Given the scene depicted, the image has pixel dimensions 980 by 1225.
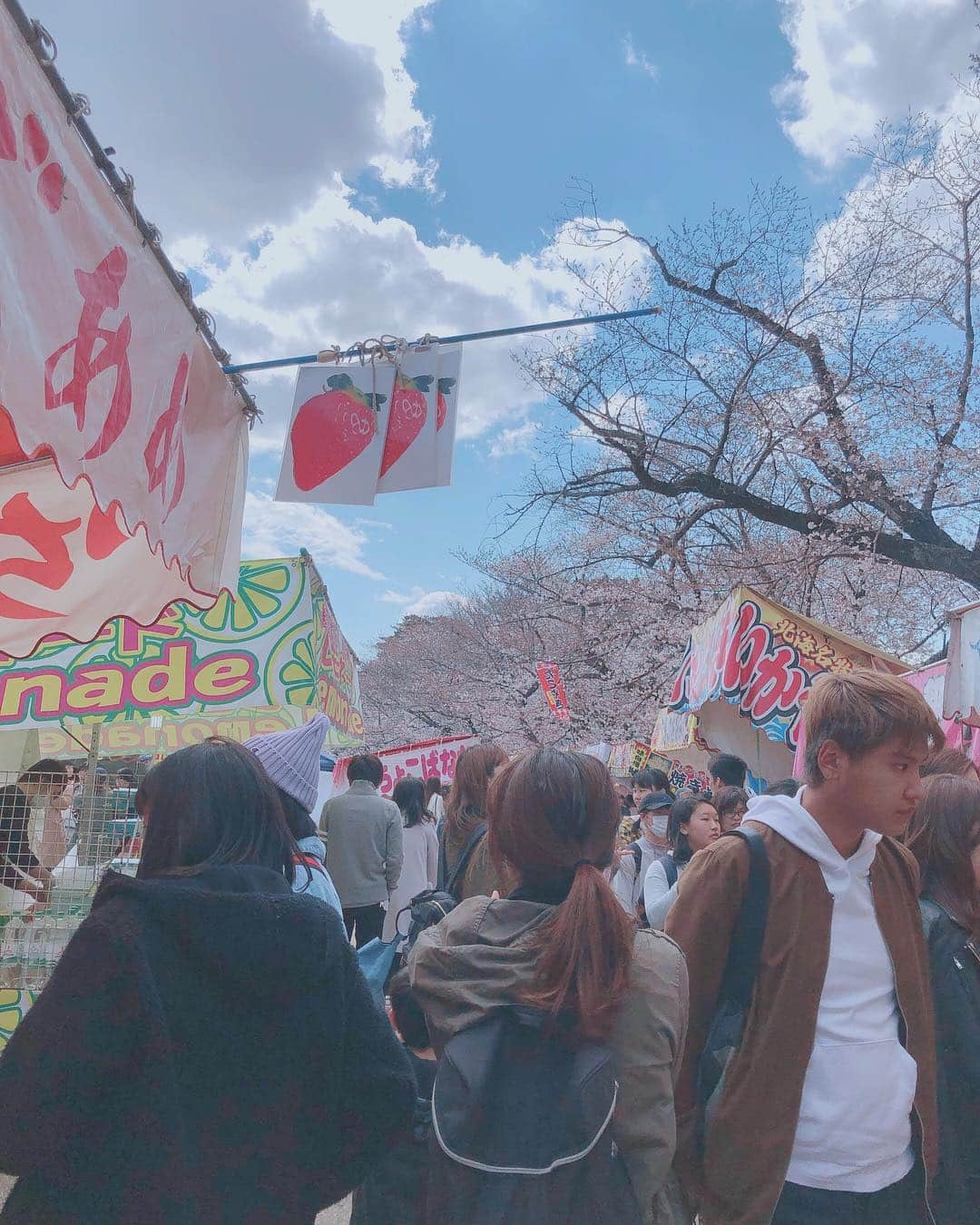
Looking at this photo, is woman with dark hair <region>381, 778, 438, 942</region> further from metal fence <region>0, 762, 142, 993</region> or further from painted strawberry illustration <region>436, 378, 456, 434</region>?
painted strawberry illustration <region>436, 378, 456, 434</region>

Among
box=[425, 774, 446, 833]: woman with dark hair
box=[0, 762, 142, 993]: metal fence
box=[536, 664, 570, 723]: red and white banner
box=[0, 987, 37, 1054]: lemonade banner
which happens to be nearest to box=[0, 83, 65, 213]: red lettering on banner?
box=[0, 762, 142, 993]: metal fence

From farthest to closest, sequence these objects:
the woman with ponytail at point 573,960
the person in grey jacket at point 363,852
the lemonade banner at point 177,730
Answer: the lemonade banner at point 177,730 → the person in grey jacket at point 363,852 → the woman with ponytail at point 573,960

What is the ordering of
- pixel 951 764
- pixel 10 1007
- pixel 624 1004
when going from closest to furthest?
pixel 624 1004 < pixel 951 764 < pixel 10 1007

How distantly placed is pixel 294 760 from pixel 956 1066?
1.92m

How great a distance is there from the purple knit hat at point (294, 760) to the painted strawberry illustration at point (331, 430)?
3.32 ft

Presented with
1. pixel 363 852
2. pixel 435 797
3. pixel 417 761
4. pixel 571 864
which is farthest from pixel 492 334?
pixel 417 761

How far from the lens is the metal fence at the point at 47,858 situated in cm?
350

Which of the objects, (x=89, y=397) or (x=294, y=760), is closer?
(x=89, y=397)

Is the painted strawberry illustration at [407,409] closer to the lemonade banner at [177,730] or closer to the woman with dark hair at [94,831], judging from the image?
the woman with dark hair at [94,831]

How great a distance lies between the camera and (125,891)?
1454 millimetres

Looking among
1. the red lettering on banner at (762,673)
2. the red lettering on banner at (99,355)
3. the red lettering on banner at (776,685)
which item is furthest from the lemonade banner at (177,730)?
the red lettering on banner at (99,355)

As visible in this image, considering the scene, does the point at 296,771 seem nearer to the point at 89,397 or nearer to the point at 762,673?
the point at 89,397

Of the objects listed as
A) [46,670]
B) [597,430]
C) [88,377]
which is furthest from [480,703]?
[88,377]

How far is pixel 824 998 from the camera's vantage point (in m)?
1.75
